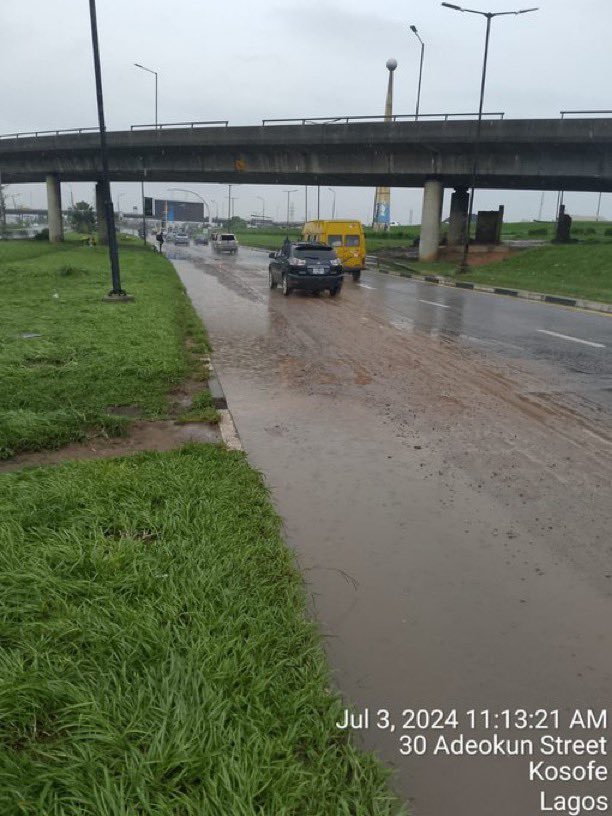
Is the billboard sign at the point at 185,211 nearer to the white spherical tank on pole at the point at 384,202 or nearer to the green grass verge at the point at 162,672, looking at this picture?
the white spherical tank on pole at the point at 384,202

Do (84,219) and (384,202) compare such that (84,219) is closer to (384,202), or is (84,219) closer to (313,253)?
(384,202)

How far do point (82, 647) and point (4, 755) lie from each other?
0.62 meters

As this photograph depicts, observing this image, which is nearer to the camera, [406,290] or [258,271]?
[406,290]

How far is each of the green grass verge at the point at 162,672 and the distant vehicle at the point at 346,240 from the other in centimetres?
2563

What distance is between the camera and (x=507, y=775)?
8.09 feet

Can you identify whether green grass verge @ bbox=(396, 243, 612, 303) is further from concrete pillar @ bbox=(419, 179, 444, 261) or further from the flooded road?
the flooded road

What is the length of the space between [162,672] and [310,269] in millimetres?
18312

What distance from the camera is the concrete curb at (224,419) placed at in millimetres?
5879

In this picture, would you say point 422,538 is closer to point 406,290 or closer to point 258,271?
point 406,290

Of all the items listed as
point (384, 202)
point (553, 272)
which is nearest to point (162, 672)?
point (553, 272)

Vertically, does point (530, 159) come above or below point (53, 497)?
above

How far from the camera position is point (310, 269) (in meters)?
20.2

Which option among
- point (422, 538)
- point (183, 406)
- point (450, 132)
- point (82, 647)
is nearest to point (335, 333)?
point (183, 406)

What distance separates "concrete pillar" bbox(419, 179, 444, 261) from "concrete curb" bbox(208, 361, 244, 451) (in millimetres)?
31787
